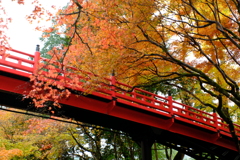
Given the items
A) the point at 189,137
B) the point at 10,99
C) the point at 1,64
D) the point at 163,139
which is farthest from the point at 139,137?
the point at 1,64

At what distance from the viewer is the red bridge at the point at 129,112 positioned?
842 centimetres

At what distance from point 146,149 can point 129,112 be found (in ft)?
6.34

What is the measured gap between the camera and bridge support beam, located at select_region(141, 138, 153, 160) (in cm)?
1070

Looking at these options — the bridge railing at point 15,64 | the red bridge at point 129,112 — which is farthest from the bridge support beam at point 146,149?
the bridge railing at point 15,64

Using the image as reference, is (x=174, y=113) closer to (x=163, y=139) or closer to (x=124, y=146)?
(x=163, y=139)

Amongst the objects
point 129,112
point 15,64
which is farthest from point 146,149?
point 15,64

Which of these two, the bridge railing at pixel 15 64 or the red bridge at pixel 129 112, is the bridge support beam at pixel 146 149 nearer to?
the red bridge at pixel 129 112

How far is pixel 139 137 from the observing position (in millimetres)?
11375

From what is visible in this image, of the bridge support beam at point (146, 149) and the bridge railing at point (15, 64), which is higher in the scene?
the bridge railing at point (15, 64)

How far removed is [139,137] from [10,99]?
599 centimetres

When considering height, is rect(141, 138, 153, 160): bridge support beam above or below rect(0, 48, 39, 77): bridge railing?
below

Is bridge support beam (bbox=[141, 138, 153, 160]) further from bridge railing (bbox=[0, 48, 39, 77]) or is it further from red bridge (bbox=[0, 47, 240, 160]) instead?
bridge railing (bbox=[0, 48, 39, 77])

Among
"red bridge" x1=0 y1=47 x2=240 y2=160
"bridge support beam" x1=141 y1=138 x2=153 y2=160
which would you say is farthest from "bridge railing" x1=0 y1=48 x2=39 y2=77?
"bridge support beam" x1=141 y1=138 x2=153 y2=160

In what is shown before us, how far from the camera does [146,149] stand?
10883 mm
